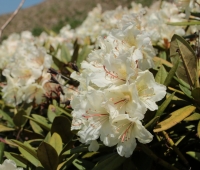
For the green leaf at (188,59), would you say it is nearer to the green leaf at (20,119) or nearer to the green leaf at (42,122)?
the green leaf at (42,122)

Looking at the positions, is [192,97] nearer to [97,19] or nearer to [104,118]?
[104,118]

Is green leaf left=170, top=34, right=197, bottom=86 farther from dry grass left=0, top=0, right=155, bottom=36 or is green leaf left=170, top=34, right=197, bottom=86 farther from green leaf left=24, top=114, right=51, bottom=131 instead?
dry grass left=0, top=0, right=155, bottom=36

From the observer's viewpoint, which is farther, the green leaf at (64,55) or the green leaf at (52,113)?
the green leaf at (64,55)

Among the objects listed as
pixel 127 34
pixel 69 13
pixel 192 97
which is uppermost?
pixel 127 34

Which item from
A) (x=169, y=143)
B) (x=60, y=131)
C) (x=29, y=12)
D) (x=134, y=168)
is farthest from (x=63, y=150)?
(x=29, y=12)

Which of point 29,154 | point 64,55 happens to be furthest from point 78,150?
point 64,55

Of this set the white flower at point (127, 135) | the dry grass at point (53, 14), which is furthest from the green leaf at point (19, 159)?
the dry grass at point (53, 14)

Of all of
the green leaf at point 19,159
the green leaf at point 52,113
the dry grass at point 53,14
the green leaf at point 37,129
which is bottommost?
the dry grass at point 53,14
